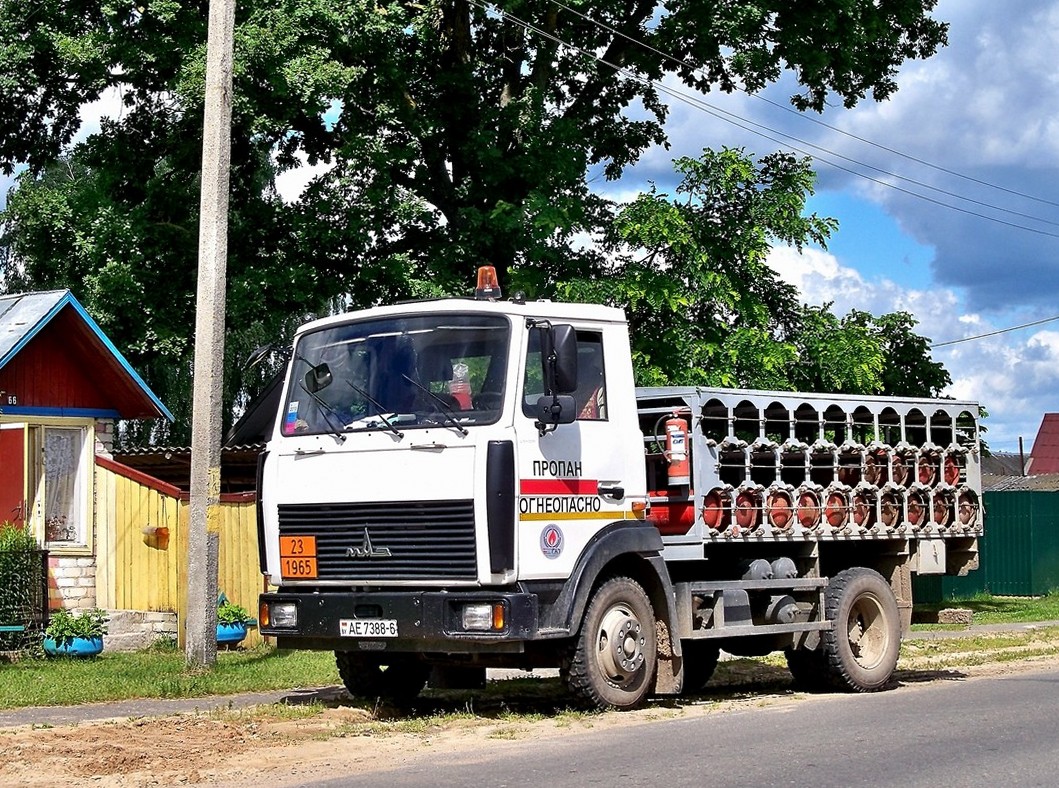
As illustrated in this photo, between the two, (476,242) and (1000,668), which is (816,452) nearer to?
(1000,668)

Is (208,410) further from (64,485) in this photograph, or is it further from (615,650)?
(615,650)

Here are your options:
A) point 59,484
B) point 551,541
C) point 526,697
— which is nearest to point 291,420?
point 551,541

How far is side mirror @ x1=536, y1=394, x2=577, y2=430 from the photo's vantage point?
10.7m

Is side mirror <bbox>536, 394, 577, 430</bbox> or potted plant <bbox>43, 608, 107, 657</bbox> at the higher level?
side mirror <bbox>536, 394, 577, 430</bbox>

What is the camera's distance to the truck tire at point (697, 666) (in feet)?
45.2

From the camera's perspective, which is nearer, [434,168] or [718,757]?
[718,757]

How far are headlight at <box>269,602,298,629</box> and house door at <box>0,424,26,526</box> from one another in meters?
7.90

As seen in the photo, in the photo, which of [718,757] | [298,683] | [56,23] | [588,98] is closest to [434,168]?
[588,98]

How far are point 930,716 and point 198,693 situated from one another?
631 cm

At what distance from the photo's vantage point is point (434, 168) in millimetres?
25406

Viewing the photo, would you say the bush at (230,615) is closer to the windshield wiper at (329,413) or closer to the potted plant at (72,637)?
the potted plant at (72,637)

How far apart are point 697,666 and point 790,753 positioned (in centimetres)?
483

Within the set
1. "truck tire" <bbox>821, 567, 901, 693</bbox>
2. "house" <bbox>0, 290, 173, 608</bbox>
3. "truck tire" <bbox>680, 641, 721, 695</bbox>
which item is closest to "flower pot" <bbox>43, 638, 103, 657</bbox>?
"house" <bbox>0, 290, 173, 608</bbox>

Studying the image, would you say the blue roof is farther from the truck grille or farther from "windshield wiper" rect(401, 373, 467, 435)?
"windshield wiper" rect(401, 373, 467, 435)
